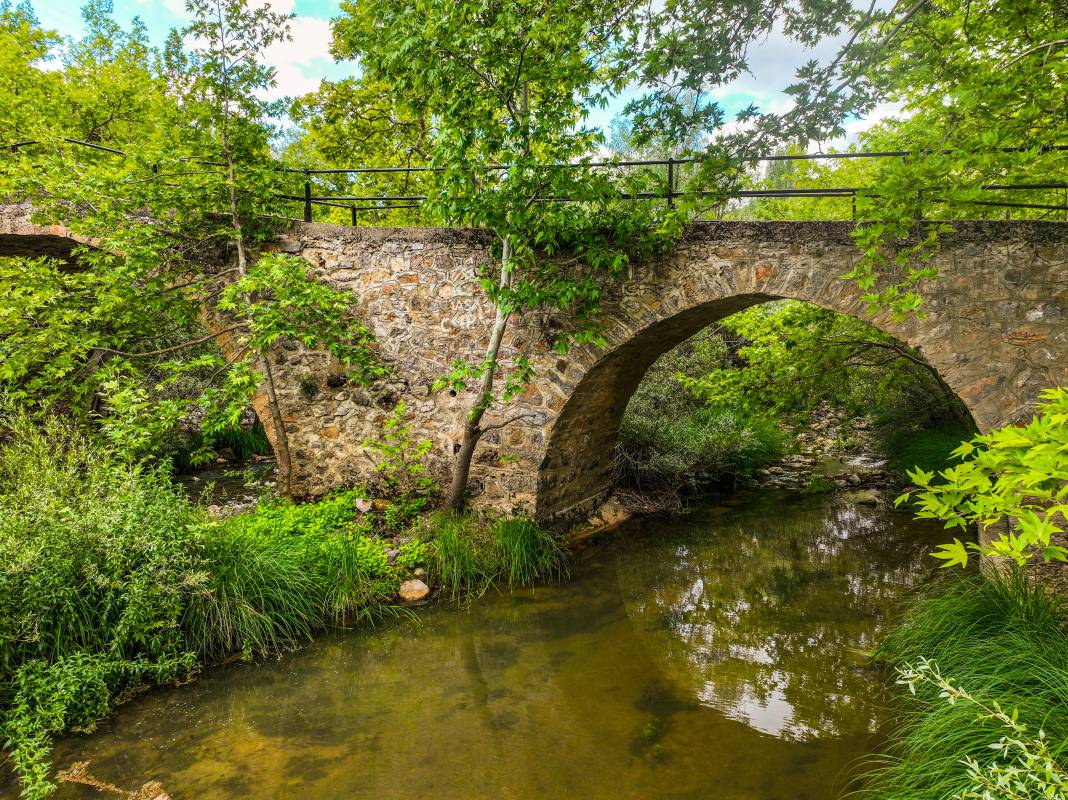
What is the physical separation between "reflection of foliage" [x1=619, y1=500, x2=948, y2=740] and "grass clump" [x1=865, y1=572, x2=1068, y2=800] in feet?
1.51

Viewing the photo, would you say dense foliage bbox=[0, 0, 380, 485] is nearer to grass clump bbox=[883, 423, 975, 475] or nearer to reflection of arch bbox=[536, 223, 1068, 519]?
reflection of arch bbox=[536, 223, 1068, 519]

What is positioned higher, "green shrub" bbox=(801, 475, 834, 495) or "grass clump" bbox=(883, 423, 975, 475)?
"grass clump" bbox=(883, 423, 975, 475)

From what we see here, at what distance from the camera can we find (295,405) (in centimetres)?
693

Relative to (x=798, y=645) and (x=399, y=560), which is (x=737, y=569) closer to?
(x=798, y=645)

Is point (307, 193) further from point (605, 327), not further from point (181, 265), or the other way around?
point (605, 327)

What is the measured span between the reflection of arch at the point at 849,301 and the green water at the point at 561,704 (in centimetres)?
181

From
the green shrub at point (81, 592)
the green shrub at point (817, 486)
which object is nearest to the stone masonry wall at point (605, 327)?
the green shrub at point (81, 592)

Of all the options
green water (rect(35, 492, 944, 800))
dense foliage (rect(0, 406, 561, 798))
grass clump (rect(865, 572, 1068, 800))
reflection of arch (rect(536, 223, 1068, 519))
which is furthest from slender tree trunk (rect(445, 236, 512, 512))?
grass clump (rect(865, 572, 1068, 800))

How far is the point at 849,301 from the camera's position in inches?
201

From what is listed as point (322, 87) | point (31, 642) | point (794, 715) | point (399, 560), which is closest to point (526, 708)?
point (794, 715)

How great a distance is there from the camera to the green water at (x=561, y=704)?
3424 millimetres

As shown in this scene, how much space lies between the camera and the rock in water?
559 centimetres

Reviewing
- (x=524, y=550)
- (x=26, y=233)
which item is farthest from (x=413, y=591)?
(x=26, y=233)

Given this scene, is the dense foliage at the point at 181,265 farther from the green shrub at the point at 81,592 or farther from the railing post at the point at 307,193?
the green shrub at the point at 81,592
